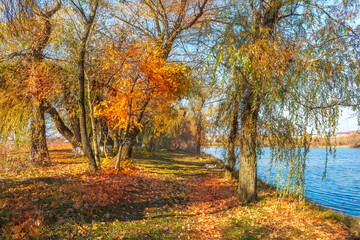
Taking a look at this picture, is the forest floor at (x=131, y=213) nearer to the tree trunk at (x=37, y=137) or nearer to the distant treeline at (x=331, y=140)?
the tree trunk at (x=37, y=137)

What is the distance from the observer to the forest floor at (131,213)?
409 cm

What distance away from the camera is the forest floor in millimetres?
4086

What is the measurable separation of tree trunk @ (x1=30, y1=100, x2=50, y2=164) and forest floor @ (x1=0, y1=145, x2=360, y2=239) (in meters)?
0.88

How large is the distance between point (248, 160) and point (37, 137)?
7.76 metres

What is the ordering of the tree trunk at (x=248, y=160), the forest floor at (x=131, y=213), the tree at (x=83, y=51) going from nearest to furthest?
the forest floor at (x=131, y=213) < the tree trunk at (x=248, y=160) < the tree at (x=83, y=51)

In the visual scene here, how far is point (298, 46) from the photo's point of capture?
17.1ft

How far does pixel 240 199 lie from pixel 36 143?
787 centimetres

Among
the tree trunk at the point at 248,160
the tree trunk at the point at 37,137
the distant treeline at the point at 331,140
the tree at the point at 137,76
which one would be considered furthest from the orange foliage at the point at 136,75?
the distant treeline at the point at 331,140

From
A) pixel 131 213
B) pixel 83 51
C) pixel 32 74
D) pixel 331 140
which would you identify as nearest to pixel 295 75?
pixel 331 140

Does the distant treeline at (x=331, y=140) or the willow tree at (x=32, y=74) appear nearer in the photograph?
the distant treeline at (x=331, y=140)

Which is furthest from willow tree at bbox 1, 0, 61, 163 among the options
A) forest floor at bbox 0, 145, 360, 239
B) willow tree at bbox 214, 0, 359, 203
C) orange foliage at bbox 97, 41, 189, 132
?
willow tree at bbox 214, 0, 359, 203

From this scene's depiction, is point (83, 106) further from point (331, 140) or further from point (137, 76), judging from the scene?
point (331, 140)

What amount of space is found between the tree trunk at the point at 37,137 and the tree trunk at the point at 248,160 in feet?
23.4

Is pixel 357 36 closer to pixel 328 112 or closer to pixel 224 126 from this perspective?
pixel 328 112
